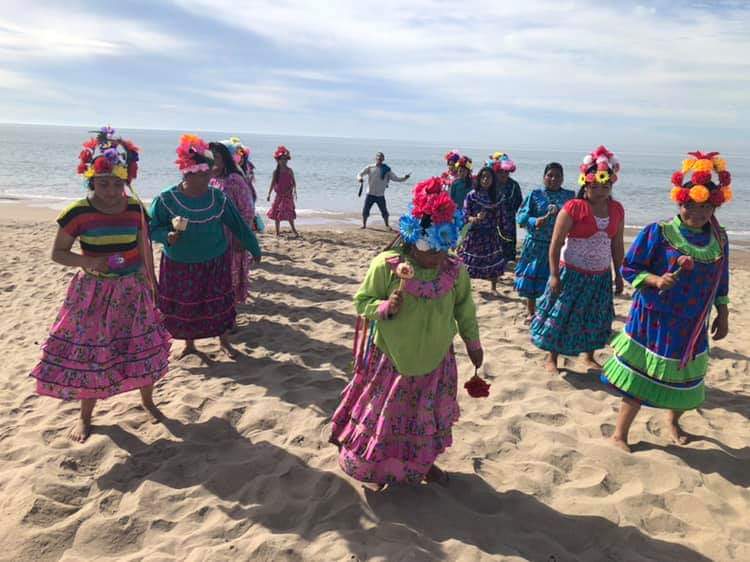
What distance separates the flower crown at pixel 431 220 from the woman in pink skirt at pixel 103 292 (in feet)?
7.28

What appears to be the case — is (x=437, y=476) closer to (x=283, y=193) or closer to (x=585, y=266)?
(x=585, y=266)

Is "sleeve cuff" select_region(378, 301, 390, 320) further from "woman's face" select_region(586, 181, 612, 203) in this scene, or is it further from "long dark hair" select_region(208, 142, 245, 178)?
"long dark hair" select_region(208, 142, 245, 178)

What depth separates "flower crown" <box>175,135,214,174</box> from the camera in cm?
491

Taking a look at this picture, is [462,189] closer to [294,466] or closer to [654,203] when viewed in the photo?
[294,466]

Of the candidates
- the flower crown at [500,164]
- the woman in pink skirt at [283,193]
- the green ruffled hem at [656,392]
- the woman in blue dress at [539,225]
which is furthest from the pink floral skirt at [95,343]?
the woman in pink skirt at [283,193]

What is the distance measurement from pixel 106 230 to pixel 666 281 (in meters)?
3.92

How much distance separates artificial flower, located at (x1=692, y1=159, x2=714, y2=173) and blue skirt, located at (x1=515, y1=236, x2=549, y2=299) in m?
3.03

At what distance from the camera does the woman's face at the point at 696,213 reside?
3.66 metres

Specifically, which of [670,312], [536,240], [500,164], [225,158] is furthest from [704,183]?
[225,158]

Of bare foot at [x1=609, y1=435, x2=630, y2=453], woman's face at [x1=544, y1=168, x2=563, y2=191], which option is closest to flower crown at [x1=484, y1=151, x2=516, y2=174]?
woman's face at [x1=544, y1=168, x2=563, y2=191]

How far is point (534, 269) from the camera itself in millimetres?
6723

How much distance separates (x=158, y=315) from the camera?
4281 mm

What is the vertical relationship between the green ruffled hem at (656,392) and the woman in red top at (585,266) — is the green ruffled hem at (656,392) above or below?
below

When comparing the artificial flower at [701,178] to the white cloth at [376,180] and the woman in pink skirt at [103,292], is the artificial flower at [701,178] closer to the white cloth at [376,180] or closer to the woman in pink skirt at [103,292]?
the woman in pink skirt at [103,292]
